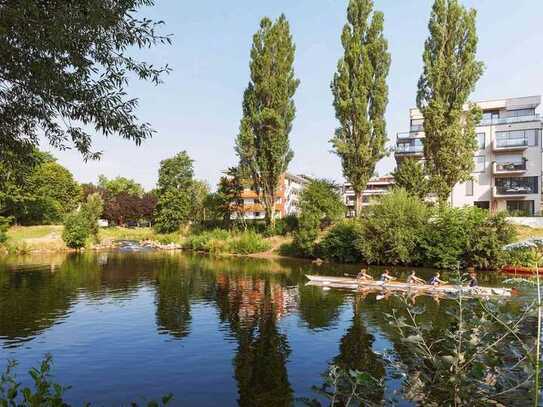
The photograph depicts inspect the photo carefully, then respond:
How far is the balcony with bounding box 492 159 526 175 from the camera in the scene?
5684cm

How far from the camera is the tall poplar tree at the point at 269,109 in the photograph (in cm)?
5662

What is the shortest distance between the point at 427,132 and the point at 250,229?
94.0 feet

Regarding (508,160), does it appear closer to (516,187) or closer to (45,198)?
(516,187)

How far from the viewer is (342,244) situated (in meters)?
49.6

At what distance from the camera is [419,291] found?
29.6m

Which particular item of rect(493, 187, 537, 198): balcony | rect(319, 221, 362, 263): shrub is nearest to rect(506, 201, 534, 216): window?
rect(493, 187, 537, 198): balcony

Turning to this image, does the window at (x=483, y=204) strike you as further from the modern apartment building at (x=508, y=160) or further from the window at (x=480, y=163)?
the window at (x=480, y=163)

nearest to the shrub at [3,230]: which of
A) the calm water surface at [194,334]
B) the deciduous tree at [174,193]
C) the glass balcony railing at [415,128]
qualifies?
the deciduous tree at [174,193]

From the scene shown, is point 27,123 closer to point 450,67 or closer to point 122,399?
point 122,399

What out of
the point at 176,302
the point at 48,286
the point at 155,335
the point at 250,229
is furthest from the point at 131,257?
the point at 155,335

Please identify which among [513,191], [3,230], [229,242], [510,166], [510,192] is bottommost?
[229,242]

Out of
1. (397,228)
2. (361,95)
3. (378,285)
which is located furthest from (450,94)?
(378,285)

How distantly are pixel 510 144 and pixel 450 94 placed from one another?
1786 cm

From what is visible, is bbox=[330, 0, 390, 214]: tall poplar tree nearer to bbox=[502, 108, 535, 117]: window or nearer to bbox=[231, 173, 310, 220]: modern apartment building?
bbox=[502, 108, 535, 117]: window
